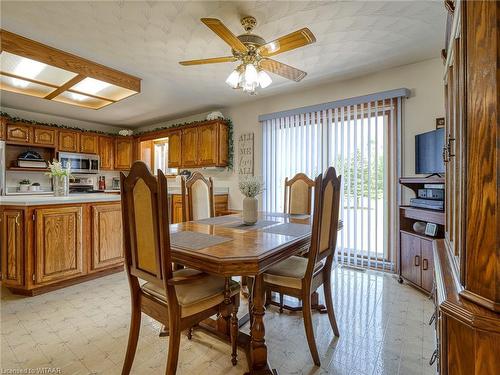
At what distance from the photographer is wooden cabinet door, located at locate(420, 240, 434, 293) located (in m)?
2.29

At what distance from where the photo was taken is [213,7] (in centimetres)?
189

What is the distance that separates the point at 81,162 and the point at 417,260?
596cm

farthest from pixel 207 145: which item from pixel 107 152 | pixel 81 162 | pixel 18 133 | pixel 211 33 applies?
pixel 18 133

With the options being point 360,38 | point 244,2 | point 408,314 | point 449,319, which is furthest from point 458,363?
point 360,38

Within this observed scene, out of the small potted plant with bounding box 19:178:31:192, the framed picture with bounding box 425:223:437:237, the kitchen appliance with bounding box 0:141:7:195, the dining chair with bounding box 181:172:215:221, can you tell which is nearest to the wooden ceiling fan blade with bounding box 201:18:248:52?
the dining chair with bounding box 181:172:215:221

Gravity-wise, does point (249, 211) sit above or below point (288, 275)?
above

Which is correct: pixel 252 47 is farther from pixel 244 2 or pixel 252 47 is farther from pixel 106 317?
pixel 106 317

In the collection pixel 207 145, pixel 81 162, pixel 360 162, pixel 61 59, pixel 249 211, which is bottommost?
pixel 249 211

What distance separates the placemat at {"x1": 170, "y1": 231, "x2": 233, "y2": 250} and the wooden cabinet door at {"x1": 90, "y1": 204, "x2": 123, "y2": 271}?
1.71 meters

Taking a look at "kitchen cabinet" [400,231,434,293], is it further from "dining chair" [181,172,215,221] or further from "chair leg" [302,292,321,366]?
"dining chair" [181,172,215,221]

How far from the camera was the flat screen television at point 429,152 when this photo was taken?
7.67ft

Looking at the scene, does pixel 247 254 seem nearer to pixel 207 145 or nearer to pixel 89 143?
pixel 207 145

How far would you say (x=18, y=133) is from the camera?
4.30 meters

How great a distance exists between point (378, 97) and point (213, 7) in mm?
2127
